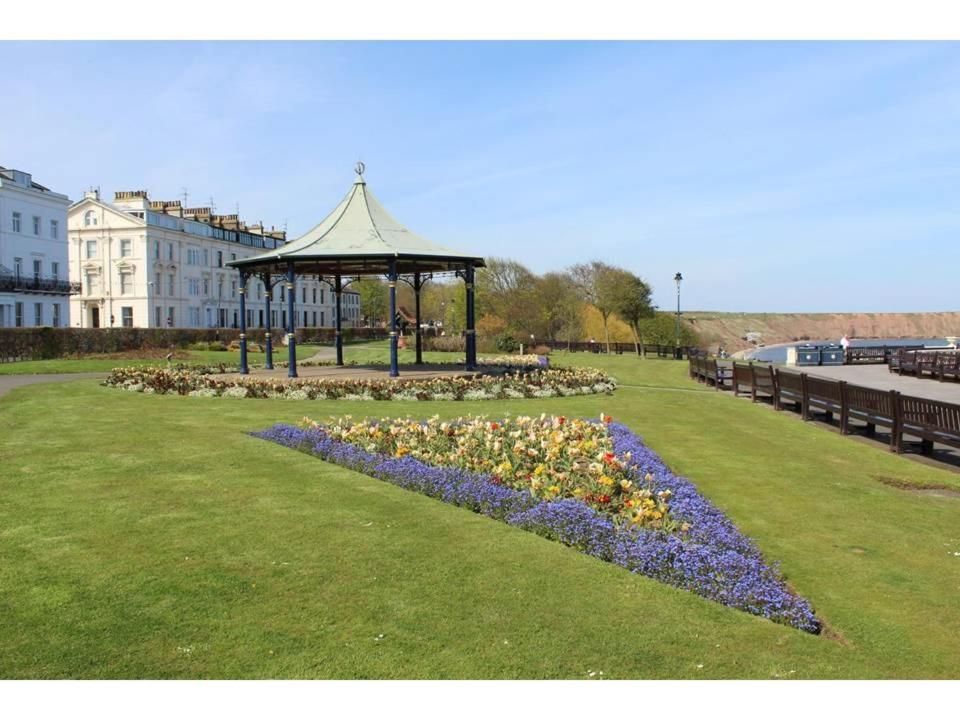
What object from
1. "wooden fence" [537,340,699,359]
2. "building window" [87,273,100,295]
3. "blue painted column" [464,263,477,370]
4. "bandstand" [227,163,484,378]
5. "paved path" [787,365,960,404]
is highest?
"building window" [87,273,100,295]

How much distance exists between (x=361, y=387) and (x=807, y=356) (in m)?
26.8

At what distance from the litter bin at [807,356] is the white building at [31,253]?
45.8m

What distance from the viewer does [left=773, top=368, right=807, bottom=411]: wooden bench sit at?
16.6 m

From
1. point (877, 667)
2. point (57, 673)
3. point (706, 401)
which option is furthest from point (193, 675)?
point (706, 401)

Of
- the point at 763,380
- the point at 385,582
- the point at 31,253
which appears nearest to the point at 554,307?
the point at 31,253

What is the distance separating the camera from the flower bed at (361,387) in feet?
59.0

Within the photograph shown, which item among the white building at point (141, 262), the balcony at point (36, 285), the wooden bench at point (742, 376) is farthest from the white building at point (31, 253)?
the wooden bench at point (742, 376)

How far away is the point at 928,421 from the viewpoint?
11930 millimetres

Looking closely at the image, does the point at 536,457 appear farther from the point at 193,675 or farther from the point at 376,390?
the point at 376,390

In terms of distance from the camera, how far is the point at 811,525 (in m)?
7.55

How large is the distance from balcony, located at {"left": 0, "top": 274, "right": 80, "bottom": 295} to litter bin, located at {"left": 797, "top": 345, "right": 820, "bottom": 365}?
45.7 metres

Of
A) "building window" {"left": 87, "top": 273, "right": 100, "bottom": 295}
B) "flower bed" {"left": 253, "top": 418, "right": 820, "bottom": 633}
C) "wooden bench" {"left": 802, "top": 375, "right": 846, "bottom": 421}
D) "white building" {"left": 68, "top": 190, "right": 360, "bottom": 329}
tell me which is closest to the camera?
"flower bed" {"left": 253, "top": 418, "right": 820, "bottom": 633}

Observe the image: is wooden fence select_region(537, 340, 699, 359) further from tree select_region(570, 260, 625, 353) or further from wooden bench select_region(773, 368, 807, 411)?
wooden bench select_region(773, 368, 807, 411)

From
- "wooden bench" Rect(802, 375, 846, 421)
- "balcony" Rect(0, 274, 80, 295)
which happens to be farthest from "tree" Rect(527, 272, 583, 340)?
"wooden bench" Rect(802, 375, 846, 421)
